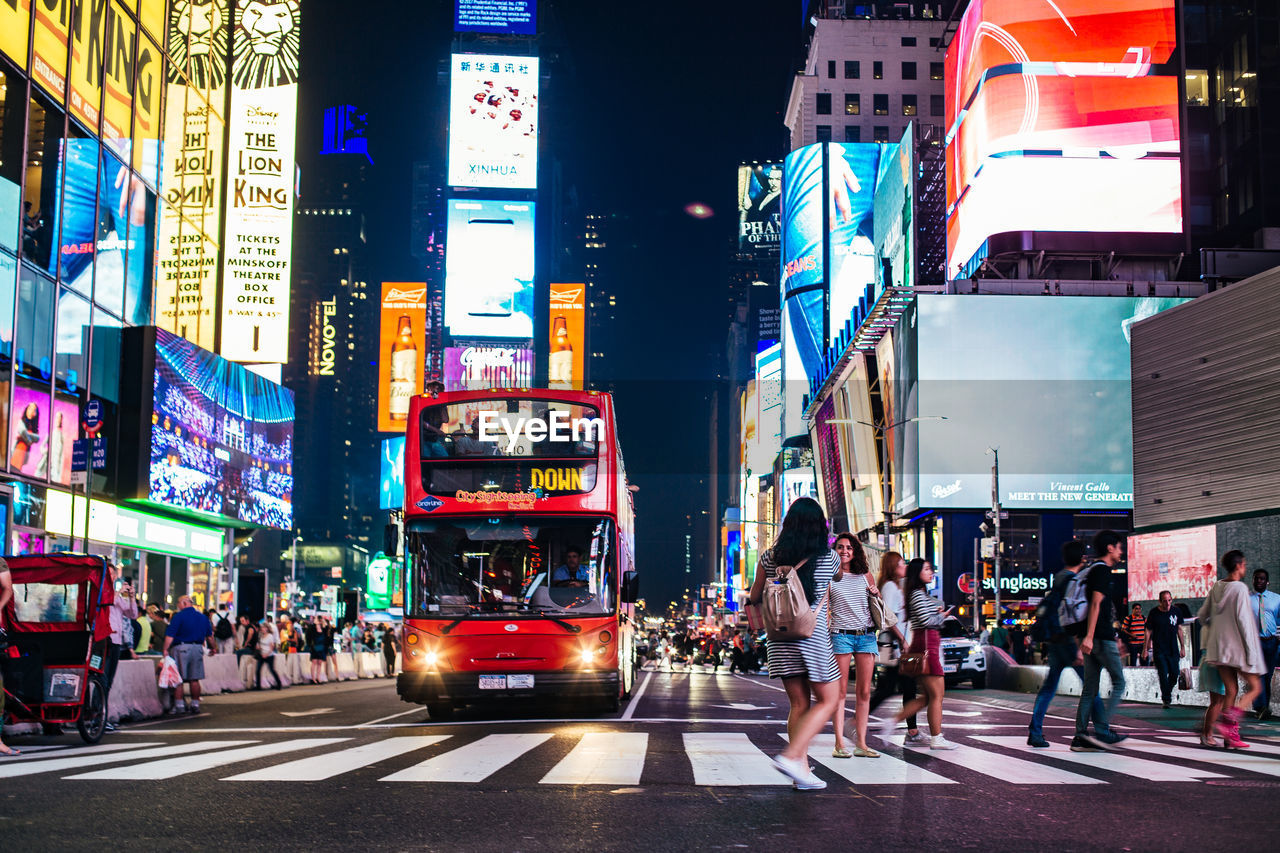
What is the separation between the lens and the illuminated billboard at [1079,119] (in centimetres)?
5806

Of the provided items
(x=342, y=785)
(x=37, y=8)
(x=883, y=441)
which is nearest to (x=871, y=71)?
(x=883, y=441)

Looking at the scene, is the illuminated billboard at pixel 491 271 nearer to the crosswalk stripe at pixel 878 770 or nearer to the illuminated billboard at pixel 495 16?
the illuminated billboard at pixel 495 16

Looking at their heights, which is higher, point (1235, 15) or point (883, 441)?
point (1235, 15)

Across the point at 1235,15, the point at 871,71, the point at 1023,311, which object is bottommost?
the point at 1023,311

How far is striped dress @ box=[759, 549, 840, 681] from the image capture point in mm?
8172

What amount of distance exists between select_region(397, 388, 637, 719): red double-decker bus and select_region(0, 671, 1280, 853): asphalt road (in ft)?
7.67

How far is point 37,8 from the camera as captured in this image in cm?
2702

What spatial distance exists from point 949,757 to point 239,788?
17.9ft

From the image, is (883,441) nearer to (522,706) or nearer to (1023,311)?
(1023,311)

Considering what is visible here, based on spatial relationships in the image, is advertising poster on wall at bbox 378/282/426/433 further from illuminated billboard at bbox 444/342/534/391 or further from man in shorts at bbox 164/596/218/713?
man in shorts at bbox 164/596/218/713

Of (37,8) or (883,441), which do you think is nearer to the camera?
(37,8)

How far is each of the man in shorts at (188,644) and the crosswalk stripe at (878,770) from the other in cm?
1105

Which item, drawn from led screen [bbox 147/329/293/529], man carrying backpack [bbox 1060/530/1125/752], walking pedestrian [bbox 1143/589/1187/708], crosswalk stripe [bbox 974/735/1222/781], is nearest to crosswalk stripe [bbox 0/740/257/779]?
crosswalk stripe [bbox 974/735/1222/781]

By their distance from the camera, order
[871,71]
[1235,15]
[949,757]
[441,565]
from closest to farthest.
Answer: [949,757]
[441,565]
[1235,15]
[871,71]
